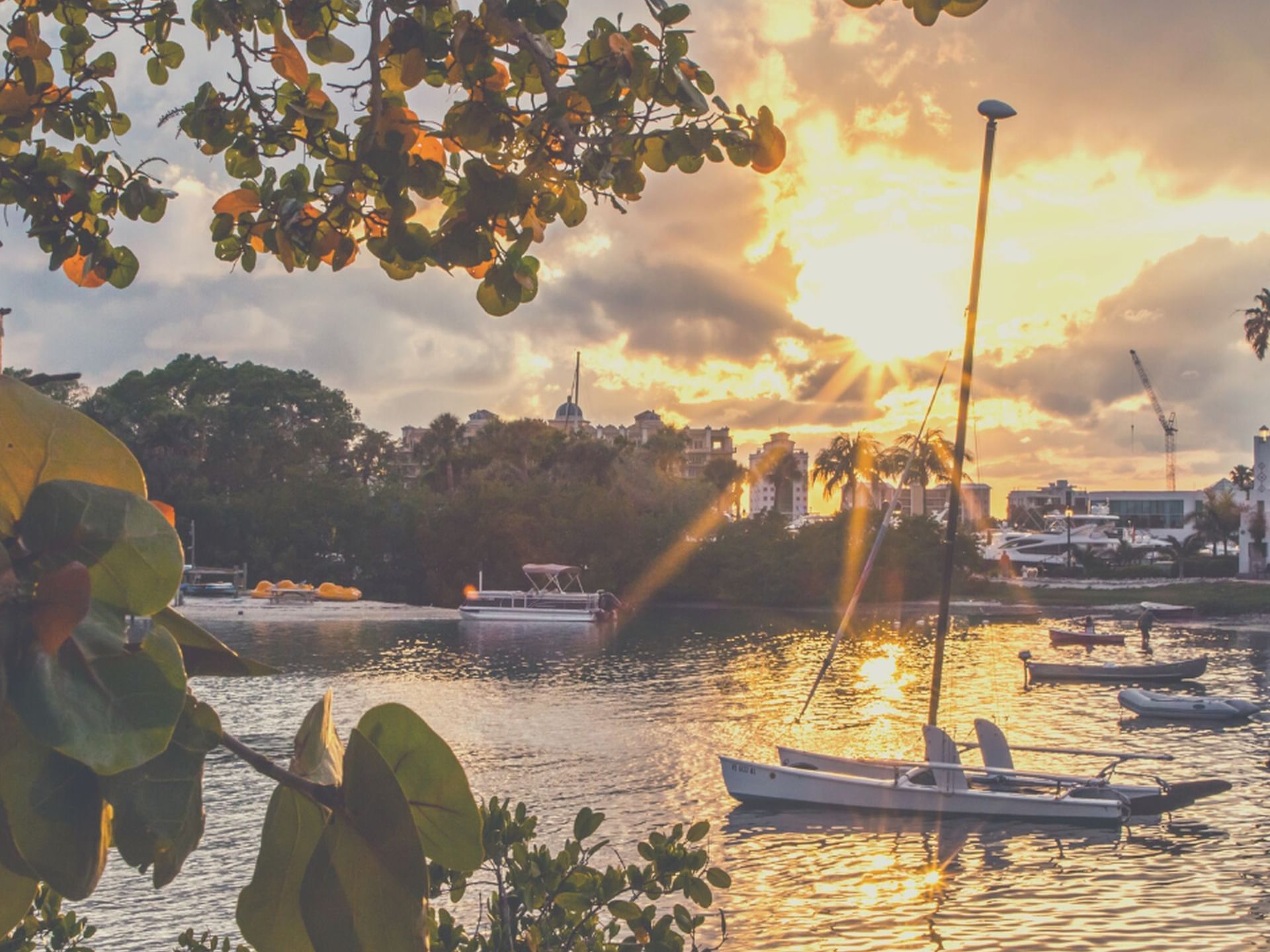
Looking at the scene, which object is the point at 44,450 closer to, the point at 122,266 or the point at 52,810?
the point at 52,810

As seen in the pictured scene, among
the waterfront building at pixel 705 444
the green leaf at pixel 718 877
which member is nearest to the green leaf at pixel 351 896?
the green leaf at pixel 718 877

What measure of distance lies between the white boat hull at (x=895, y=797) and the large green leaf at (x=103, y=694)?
1915 centimetres

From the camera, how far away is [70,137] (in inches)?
115

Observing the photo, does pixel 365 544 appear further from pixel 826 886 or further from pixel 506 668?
pixel 826 886

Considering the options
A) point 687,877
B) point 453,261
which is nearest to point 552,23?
point 453,261

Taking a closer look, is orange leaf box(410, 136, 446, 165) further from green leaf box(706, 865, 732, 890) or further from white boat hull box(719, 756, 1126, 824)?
white boat hull box(719, 756, 1126, 824)

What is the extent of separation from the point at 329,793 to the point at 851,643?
149 ft

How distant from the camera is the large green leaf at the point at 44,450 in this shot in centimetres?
68

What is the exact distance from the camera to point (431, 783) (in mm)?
894

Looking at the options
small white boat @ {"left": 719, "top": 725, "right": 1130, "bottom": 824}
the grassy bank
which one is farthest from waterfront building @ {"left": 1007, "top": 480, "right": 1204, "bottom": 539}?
small white boat @ {"left": 719, "top": 725, "right": 1130, "bottom": 824}

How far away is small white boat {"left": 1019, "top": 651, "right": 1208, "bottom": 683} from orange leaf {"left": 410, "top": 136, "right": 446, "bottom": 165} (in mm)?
34677

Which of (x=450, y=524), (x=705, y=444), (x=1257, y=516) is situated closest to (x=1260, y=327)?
(x=1257, y=516)

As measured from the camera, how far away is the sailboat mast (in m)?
A: 19.3

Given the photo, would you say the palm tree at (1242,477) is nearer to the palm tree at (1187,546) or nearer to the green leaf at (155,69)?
the palm tree at (1187,546)
